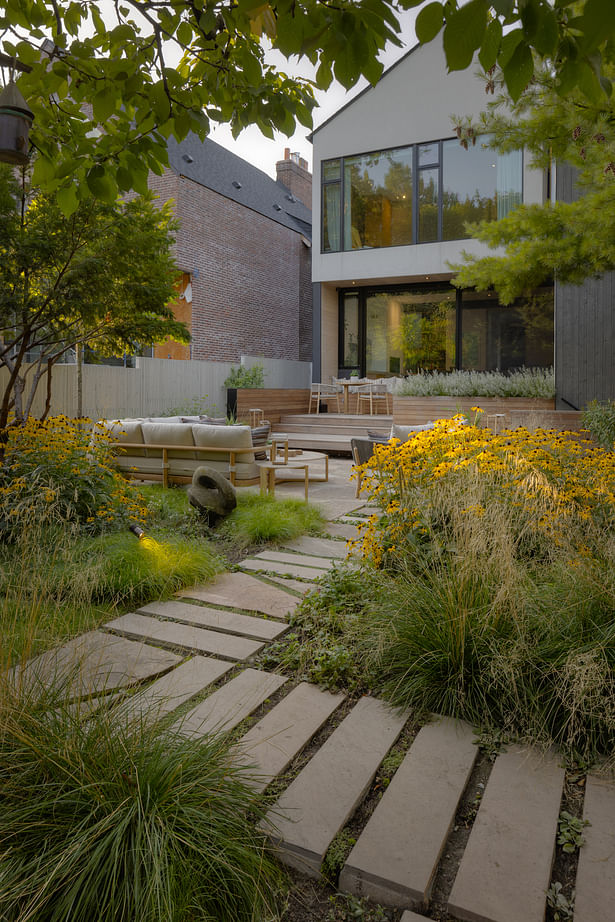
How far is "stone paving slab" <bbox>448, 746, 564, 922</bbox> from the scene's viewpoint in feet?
4.53

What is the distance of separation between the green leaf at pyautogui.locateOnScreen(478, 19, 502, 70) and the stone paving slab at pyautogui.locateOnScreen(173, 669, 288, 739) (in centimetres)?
204

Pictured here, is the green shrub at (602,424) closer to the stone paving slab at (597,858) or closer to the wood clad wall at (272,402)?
the stone paving slab at (597,858)

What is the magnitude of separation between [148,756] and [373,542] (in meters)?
1.97

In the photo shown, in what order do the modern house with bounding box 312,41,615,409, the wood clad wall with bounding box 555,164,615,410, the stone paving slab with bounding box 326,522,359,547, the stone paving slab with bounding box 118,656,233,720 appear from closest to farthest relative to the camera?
the stone paving slab with bounding box 118,656,233,720 → the stone paving slab with bounding box 326,522,359,547 → the wood clad wall with bounding box 555,164,615,410 → the modern house with bounding box 312,41,615,409

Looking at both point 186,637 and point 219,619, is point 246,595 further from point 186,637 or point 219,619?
point 186,637

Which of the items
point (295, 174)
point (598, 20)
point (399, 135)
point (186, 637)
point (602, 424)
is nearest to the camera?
point (598, 20)

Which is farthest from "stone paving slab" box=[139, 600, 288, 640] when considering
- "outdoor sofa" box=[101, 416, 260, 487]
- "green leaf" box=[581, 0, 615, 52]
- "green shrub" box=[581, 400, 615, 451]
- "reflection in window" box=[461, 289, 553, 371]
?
"reflection in window" box=[461, 289, 553, 371]

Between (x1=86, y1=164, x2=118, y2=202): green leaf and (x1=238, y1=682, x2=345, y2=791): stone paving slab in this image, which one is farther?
(x1=86, y1=164, x2=118, y2=202): green leaf

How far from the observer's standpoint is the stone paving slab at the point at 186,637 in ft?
9.12

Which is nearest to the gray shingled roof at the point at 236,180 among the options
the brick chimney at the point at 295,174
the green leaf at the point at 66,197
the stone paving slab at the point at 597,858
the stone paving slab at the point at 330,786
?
the brick chimney at the point at 295,174

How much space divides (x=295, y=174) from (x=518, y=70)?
75.7ft

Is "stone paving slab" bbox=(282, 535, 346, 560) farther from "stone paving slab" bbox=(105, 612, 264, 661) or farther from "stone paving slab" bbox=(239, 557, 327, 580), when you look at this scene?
"stone paving slab" bbox=(105, 612, 264, 661)

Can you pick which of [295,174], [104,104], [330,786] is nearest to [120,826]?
[330,786]

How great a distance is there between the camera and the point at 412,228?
14.5 m
